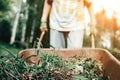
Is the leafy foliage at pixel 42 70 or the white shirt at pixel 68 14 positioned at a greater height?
the white shirt at pixel 68 14

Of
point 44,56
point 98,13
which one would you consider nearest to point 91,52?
point 44,56

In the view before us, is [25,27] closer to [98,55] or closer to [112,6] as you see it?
[112,6]

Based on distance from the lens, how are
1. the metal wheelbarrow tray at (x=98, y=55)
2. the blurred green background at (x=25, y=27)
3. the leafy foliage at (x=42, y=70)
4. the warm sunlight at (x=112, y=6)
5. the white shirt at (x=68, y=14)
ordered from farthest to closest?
the warm sunlight at (x=112, y=6) → the blurred green background at (x=25, y=27) → the white shirt at (x=68, y=14) → the metal wheelbarrow tray at (x=98, y=55) → the leafy foliage at (x=42, y=70)

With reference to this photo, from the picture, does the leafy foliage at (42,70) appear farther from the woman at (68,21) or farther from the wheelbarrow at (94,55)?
the woman at (68,21)

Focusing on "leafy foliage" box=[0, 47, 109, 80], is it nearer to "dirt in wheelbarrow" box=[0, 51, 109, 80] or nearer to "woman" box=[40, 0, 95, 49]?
"dirt in wheelbarrow" box=[0, 51, 109, 80]

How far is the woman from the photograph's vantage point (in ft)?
19.3

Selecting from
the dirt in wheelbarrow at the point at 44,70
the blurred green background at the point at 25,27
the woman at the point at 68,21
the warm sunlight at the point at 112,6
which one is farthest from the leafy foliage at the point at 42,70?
the warm sunlight at the point at 112,6

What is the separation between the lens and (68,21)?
5914mm

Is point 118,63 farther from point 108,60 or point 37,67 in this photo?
point 37,67

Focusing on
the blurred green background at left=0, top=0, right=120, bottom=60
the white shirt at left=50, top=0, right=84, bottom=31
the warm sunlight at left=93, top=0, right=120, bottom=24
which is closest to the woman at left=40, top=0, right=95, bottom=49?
the white shirt at left=50, top=0, right=84, bottom=31

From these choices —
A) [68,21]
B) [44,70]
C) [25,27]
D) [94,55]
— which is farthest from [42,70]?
[25,27]

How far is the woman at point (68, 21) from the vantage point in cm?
588

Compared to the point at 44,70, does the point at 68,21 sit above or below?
above

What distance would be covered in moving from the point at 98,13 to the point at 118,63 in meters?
40.9
